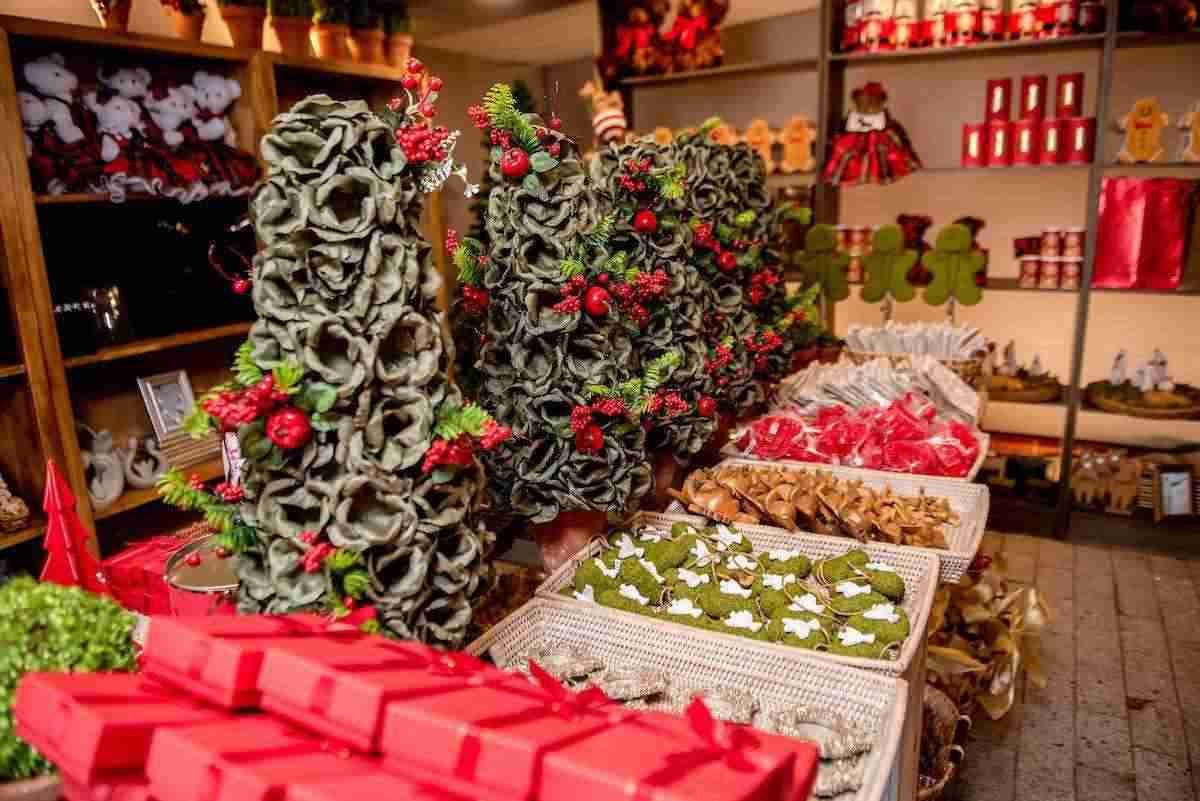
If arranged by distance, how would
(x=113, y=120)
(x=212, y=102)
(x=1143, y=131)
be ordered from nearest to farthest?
(x=113, y=120) → (x=212, y=102) → (x=1143, y=131)

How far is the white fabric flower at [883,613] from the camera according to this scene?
61.0 inches

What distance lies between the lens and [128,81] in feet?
9.36

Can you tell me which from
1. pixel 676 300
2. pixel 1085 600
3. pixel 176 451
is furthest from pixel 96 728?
pixel 1085 600

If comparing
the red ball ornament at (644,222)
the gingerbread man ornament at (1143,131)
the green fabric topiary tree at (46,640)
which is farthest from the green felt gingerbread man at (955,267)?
the green fabric topiary tree at (46,640)

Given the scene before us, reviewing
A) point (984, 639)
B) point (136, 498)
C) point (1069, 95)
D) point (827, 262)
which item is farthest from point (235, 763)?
point (1069, 95)

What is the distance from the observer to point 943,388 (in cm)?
281

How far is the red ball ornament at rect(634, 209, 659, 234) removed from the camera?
197 cm

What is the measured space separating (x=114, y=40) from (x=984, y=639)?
→ 3039mm

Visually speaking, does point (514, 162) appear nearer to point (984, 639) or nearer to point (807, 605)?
point (807, 605)

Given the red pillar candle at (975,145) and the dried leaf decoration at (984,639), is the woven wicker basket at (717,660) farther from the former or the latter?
the red pillar candle at (975,145)

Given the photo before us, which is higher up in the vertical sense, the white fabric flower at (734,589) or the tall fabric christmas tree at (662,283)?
the tall fabric christmas tree at (662,283)

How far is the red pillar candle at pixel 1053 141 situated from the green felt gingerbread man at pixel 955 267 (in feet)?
1.39

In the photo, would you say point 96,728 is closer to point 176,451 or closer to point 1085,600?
point 176,451

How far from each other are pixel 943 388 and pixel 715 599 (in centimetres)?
152
